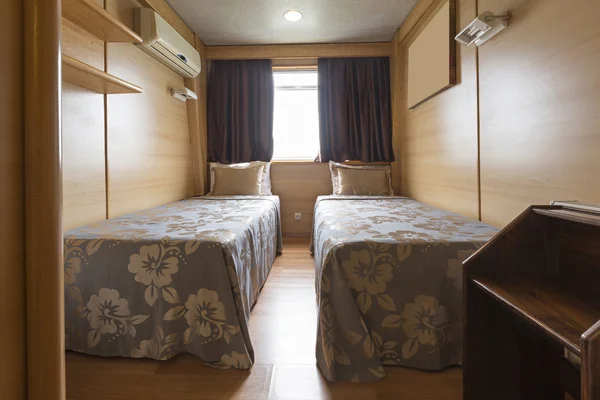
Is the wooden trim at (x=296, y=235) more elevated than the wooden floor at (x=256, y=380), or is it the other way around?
the wooden trim at (x=296, y=235)

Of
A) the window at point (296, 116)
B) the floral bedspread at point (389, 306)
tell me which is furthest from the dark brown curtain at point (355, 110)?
the floral bedspread at point (389, 306)

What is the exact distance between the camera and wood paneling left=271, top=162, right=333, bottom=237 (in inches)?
150

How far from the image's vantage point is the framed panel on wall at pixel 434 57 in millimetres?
2244

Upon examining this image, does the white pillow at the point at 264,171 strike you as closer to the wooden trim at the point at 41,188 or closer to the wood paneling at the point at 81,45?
the wood paneling at the point at 81,45

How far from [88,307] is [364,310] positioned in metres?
1.11

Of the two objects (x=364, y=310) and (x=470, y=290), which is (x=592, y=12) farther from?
(x=364, y=310)

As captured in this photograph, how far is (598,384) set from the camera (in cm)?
55

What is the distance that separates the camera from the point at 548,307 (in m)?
0.82

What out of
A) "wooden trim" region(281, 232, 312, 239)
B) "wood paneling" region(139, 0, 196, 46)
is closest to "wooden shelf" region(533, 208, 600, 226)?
"wood paneling" region(139, 0, 196, 46)

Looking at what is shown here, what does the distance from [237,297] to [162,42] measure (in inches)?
80.8

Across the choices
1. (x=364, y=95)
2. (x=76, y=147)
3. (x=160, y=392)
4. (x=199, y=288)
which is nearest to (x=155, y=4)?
(x=76, y=147)

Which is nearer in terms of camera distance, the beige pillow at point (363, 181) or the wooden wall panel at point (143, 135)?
the wooden wall panel at point (143, 135)

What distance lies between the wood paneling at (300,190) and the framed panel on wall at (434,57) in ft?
3.98

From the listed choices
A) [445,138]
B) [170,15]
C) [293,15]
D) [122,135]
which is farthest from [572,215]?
[170,15]
